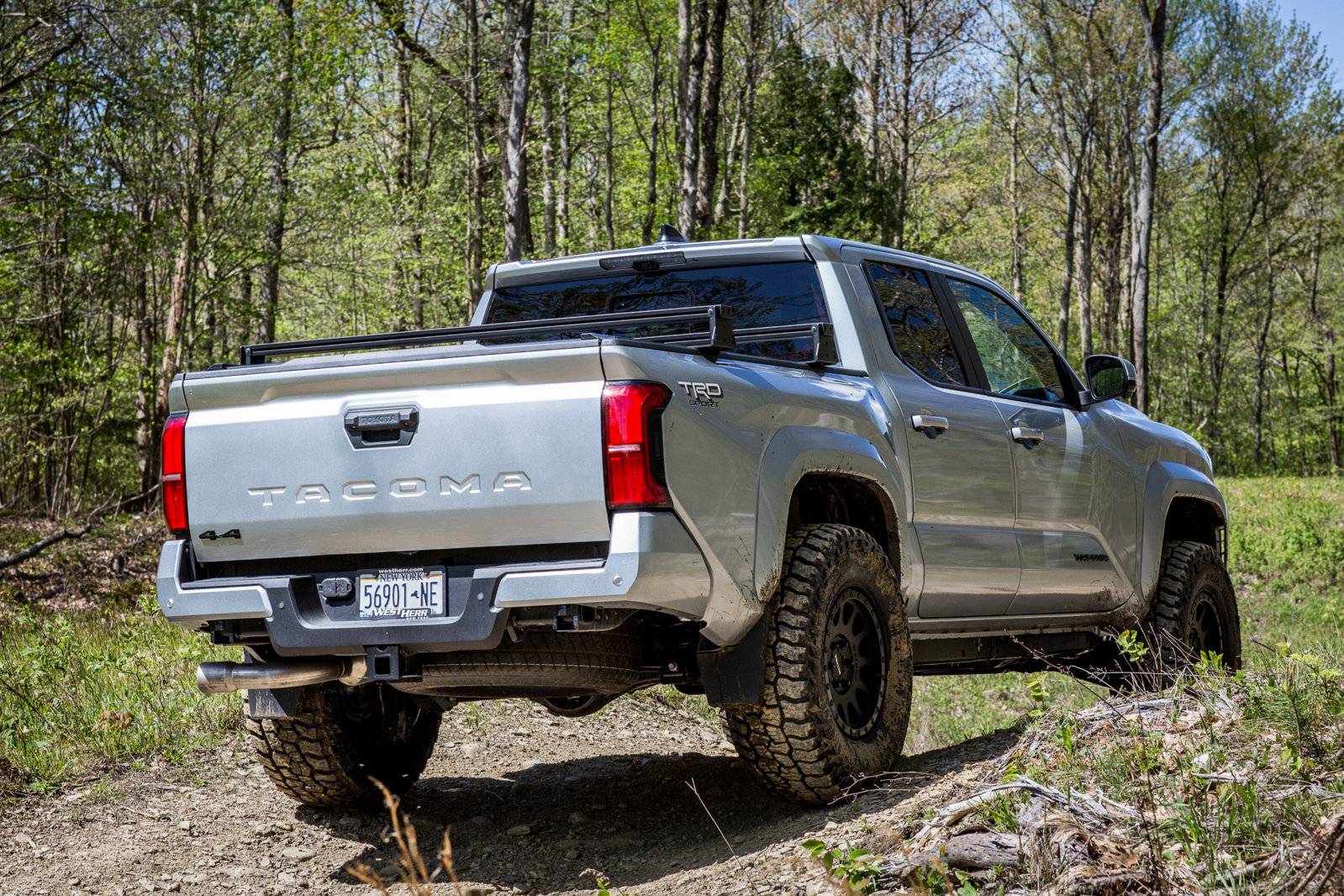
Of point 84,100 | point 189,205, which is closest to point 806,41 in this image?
point 189,205

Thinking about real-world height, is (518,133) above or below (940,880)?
above

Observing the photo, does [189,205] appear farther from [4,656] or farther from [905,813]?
[905,813]

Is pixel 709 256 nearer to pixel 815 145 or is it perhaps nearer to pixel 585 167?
pixel 815 145

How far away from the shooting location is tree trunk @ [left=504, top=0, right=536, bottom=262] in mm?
15320

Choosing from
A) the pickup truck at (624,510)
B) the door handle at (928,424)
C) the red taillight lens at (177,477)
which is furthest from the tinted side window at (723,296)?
the red taillight lens at (177,477)

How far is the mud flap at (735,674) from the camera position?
4.29 m

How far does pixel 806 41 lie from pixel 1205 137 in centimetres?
1421

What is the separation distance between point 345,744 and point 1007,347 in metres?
3.54

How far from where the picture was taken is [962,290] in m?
6.09

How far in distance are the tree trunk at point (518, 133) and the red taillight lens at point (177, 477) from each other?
37.3 feet

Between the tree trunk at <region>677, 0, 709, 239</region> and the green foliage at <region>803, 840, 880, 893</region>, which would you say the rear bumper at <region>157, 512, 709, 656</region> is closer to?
the green foliage at <region>803, 840, 880, 893</region>

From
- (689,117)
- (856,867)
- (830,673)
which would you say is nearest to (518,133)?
(689,117)

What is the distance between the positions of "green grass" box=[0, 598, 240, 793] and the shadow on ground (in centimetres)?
125

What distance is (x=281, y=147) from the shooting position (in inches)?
789
